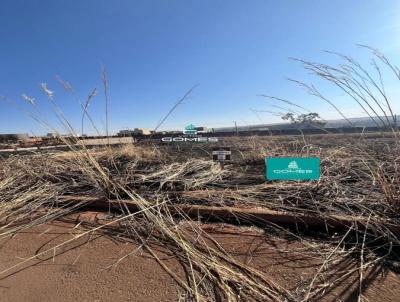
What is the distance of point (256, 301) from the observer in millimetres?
1444

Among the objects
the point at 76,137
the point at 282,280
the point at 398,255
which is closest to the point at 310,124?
the point at 398,255

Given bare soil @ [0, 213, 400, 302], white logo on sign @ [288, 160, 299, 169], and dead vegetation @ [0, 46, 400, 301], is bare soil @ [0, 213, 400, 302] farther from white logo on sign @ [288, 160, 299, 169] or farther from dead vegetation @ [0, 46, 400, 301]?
white logo on sign @ [288, 160, 299, 169]

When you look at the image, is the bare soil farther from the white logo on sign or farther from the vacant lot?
the white logo on sign

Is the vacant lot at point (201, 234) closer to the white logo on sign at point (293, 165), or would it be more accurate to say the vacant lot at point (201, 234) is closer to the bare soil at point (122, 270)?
the bare soil at point (122, 270)

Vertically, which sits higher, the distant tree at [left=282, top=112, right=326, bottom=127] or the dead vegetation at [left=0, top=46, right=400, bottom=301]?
the distant tree at [left=282, top=112, right=326, bottom=127]

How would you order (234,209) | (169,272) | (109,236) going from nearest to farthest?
(169,272)
(109,236)
(234,209)

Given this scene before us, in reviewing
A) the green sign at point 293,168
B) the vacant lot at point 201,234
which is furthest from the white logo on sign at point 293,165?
the vacant lot at point 201,234

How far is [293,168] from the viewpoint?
2.46m

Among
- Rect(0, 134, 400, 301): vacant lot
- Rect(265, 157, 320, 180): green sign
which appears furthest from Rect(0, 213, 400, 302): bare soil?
Rect(265, 157, 320, 180): green sign

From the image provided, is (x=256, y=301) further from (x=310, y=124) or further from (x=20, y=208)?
(x=20, y=208)

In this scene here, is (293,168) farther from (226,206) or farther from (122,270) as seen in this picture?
(122,270)

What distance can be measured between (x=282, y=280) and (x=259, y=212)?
0.74 meters

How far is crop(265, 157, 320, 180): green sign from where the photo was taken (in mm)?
2408

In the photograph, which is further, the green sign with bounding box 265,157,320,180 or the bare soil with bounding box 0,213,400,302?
the green sign with bounding box 265,157,320,180
